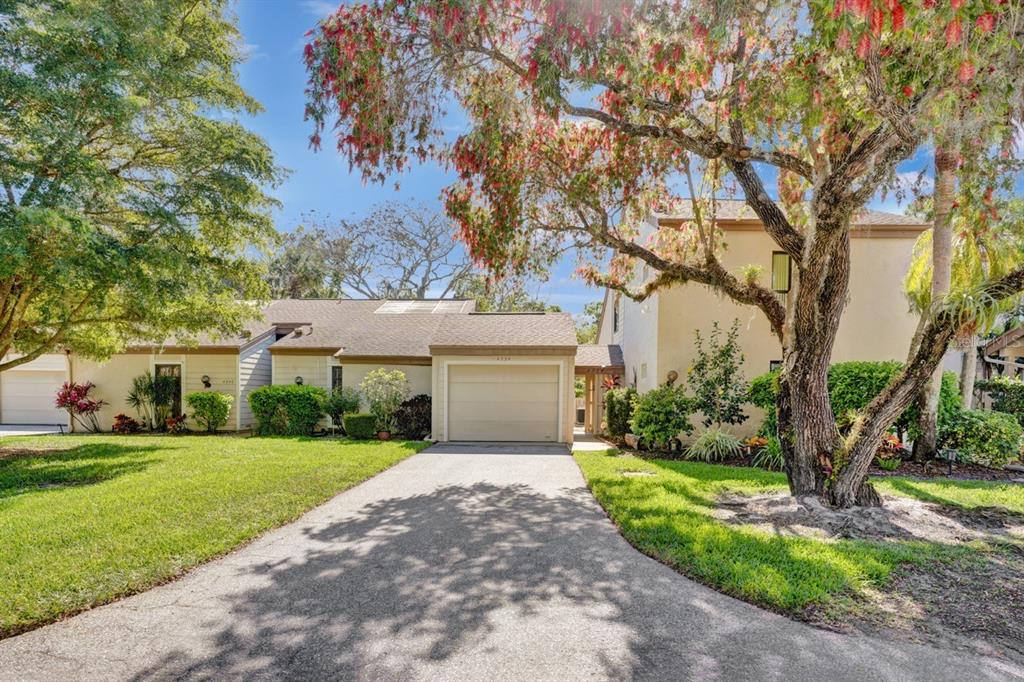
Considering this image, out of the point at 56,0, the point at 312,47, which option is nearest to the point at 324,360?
the point at 56,0

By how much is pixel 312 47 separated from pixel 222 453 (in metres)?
8.07

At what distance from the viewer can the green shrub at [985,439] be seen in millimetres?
9844

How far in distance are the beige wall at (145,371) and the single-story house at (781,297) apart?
12.0 m

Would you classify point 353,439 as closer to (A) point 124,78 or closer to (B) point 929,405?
(A) point 124,78

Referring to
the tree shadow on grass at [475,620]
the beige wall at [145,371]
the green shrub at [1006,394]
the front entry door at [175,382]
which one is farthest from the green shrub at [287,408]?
the green shrub at [1006,394]

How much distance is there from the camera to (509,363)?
14.1 m

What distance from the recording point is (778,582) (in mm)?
4164

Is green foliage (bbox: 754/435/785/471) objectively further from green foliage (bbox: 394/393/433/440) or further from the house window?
green foliage (bbox: 394/393/433/440)

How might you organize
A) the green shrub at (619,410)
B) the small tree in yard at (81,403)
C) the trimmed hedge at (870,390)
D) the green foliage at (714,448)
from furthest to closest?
the small tree in yard at (81,403) < the green shrub at (619,410) < the green foliage at (714,448) < the trimmed hedge at (870,390)

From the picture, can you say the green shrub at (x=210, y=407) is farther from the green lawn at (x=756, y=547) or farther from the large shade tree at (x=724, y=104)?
the green lawn at (x=756, y=547)

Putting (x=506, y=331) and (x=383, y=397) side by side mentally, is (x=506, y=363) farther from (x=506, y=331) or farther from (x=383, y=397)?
(x=383, y=397)

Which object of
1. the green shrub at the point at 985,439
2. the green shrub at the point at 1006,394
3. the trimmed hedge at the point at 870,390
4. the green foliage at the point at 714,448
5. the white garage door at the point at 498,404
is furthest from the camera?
the white garage door at the point at 498,404

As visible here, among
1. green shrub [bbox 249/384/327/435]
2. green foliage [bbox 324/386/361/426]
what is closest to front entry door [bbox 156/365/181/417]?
green shrub [bbox 249/384/327/435]

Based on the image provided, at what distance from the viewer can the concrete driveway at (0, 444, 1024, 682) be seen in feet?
10.2
